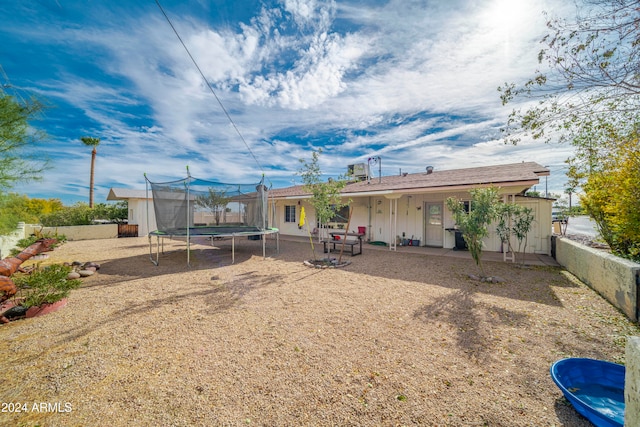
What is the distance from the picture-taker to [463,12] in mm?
5652

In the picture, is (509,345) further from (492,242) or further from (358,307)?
(492,242)

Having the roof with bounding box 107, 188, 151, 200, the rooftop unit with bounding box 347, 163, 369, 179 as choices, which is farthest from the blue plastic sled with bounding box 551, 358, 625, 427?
the roof with bounding box 107, 188, 151, 200

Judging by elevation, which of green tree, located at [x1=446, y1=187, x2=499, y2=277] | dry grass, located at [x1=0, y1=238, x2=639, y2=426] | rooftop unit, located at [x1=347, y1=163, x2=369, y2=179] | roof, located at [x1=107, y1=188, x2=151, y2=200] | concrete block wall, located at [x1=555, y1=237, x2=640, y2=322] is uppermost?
rooftop unit, located at [x1=347, y1=163, x2=369, y2=179]

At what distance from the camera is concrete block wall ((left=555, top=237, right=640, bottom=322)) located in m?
3.88

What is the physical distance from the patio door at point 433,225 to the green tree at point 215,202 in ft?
28.5

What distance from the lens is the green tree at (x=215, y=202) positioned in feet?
30.7

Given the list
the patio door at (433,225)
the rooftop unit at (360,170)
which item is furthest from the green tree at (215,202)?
the patio door at (433,225)

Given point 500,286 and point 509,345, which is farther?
point 500,286

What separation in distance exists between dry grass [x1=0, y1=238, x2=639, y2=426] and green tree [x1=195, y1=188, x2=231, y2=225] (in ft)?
13.7

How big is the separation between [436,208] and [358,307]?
8025 millimetres

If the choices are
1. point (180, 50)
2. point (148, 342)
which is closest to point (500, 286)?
point (148, 342)

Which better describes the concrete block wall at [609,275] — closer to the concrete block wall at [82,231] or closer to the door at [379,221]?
the door at [379,221]

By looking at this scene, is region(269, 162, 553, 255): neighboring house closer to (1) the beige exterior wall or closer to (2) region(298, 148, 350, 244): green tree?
(1) the beige exterior wall

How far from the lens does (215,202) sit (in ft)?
32.5
